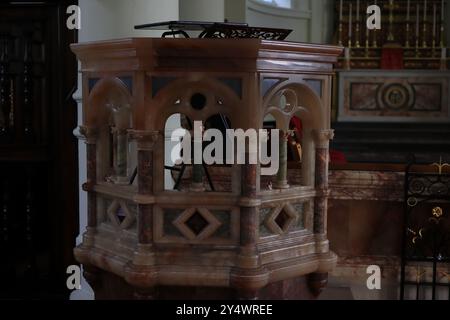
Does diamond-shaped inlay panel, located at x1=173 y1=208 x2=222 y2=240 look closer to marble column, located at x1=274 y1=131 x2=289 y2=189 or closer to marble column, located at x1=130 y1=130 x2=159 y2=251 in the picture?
marble column, located at x1=130 y1=130 x2=159 y2=251

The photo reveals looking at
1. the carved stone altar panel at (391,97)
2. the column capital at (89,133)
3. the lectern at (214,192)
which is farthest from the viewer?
the carved stone altar panel at (391,97)

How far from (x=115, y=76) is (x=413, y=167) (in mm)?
1976

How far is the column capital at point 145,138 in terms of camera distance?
221cm

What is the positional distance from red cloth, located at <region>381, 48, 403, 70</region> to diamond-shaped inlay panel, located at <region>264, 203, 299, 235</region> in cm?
755

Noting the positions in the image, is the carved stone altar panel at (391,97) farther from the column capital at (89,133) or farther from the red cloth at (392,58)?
the column capital at (89,133)

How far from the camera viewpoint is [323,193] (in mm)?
2459

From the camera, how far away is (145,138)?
2.22 meters

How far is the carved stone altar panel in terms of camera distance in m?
9.44

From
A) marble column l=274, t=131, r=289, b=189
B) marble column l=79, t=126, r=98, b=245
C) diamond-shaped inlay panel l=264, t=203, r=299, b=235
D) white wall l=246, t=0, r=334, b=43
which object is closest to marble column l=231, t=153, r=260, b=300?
diamond-shaped inlay panel l=264, t=203, r=299, b=235

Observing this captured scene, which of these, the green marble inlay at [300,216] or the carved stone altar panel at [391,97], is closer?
the green marble inlay at [300,216]

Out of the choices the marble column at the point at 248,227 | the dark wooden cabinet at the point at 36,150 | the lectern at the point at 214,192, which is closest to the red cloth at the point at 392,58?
the dark wooden cabinet at the point at 36,150

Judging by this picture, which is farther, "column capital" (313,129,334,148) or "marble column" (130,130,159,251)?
"column capital" (313,129,334,148)

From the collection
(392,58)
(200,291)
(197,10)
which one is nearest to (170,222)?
(200,291)

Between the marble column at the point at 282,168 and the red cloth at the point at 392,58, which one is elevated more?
the red cloth at the point at 392,58
